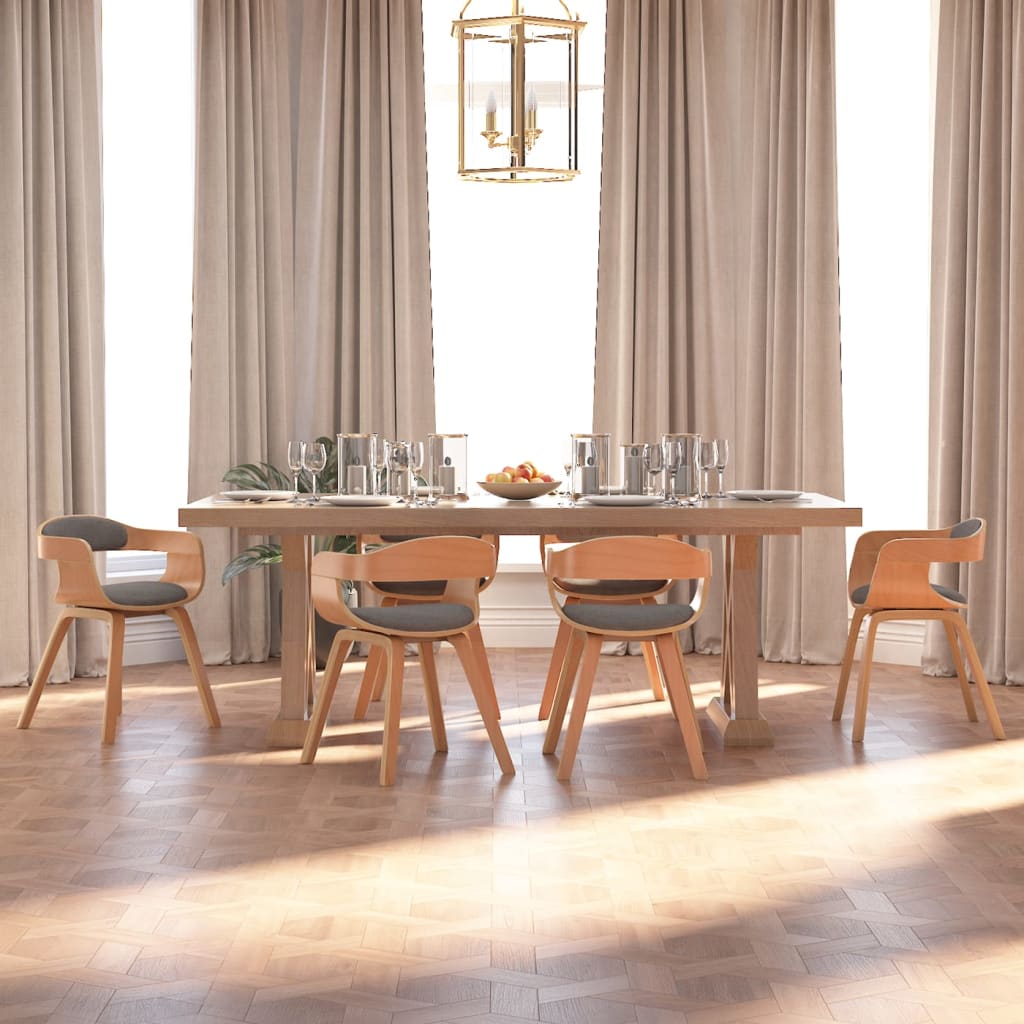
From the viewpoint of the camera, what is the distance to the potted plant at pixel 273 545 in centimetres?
566

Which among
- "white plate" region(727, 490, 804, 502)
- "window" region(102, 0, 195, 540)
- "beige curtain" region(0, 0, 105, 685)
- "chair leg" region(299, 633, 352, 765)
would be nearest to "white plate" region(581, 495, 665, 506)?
"white plate" region(727, 490, 804, 502)

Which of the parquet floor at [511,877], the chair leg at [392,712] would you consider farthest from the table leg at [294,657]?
the chair leg at [392,712]

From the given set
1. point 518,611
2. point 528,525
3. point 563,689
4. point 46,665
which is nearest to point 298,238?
point 518,611

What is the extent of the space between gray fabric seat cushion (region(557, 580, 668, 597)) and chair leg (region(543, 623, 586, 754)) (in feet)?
1.10

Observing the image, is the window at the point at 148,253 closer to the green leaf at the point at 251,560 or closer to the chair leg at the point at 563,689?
the green leaf at the point at 251,560

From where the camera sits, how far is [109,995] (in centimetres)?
250

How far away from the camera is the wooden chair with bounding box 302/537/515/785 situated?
3848 millimetres

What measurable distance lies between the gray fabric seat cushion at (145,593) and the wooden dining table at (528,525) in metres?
0.43

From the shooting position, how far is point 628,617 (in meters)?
4.00

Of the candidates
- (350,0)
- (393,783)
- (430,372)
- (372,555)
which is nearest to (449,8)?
(350,0)

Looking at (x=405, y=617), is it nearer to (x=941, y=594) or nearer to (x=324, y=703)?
(x=324, y=703)

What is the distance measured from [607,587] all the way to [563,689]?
20.0 inches

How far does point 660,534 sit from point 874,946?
2.54m

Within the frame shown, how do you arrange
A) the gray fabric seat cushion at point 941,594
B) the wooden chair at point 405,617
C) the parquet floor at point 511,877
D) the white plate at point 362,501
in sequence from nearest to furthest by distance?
the parquet floor at point 511,877 → the wooden chair at point 405,617 → the white plate at point 362,501 → the gray fabric seat cushion at point 941,594
